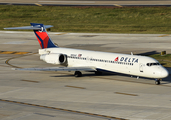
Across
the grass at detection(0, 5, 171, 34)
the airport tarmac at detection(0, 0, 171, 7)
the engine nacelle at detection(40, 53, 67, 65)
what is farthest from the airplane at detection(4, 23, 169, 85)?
the airport tarmac at detection(0, 0, 171, 7)

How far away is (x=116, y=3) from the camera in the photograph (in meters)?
120

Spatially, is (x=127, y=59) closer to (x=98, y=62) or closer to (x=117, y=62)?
(x=117, y=62)

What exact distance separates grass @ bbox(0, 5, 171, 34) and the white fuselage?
44002mm

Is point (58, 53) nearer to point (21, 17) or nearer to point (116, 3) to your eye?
point (21, 17)

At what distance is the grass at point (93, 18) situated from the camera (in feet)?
299

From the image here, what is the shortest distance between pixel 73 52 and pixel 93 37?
115 feet

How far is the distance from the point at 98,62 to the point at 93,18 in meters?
64.2

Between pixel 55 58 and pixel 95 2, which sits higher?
pixel 95 2

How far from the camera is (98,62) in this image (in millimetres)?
42438

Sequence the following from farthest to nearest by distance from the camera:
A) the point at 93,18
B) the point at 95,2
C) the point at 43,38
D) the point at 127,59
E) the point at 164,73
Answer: the point at 95,2, the point at 93,18, the point at 43,38, the point at 127,59, the point at 164,73

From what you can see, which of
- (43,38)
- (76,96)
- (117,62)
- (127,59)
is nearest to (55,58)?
(43,38)

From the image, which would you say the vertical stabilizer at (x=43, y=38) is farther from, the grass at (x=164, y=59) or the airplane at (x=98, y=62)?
the grass at (x=164, y=59)

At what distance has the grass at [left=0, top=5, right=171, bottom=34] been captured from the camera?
9125cm

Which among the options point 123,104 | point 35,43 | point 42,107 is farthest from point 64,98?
point 35,43
